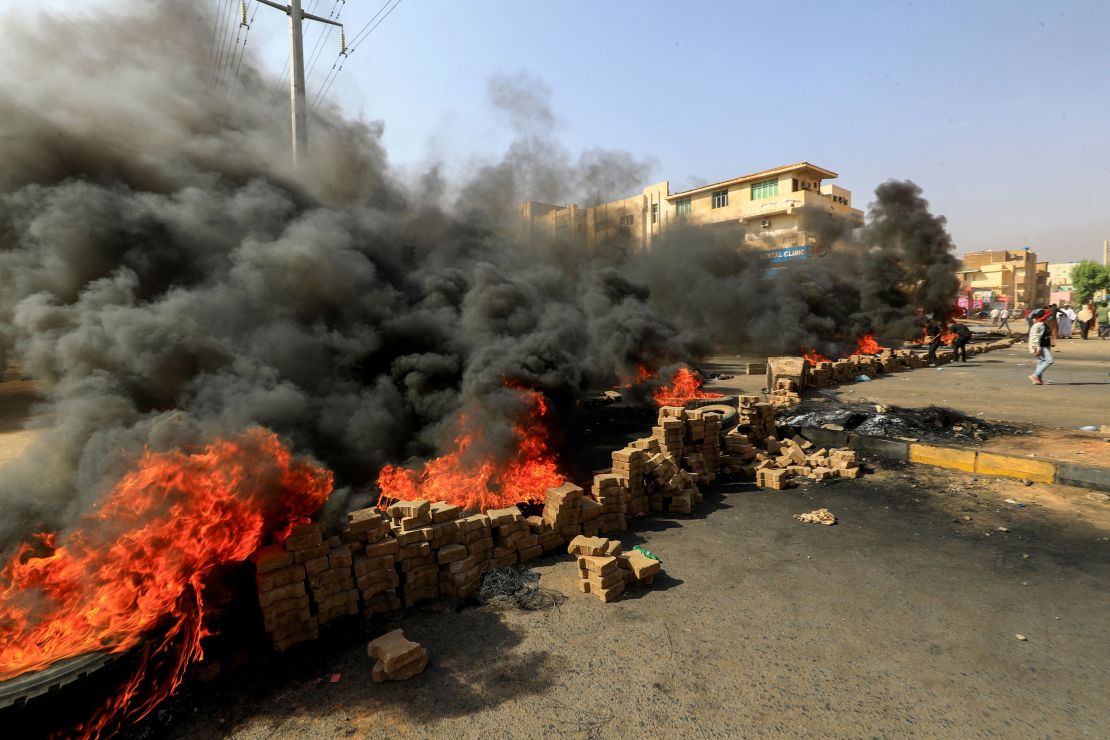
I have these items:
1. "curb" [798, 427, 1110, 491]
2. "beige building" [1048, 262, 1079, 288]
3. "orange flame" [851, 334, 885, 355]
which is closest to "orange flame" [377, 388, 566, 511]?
"curb" [798, 427, 1110, 491]

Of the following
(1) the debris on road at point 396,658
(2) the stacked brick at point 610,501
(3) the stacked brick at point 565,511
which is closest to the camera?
(1) the debris on road at point 396,658

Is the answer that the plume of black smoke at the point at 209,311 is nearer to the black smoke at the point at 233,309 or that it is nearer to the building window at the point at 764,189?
the black smoke at the point at 233,309

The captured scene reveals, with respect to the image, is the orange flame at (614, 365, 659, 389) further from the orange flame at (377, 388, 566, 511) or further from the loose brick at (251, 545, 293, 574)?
the loose brick at (251, 545, 293, 574)

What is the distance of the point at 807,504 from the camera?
22.4ft

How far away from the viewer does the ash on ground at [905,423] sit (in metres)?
8.62

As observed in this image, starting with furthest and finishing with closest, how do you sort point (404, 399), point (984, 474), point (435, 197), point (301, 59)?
point (435, 197) < point (301, 59) < point (404, 399) < point (984, 474)

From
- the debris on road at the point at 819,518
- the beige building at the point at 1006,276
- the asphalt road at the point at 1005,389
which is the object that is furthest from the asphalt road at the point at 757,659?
the beige building at the point at 1006,276

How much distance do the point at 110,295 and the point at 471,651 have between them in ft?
26.7

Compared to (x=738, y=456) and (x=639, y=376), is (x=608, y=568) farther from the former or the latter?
(x=639, y=376)

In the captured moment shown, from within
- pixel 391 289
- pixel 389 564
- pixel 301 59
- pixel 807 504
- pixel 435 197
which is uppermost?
pixel 301 59

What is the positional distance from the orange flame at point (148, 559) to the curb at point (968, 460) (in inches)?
333

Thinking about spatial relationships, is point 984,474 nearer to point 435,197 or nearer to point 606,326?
point 606,326

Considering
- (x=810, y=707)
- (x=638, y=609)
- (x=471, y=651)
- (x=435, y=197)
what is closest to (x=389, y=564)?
(x=471, y=651)

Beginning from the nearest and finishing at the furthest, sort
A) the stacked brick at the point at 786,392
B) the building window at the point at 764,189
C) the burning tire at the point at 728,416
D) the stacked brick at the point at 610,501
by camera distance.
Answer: the stacked brick at the point at 610,501, the burning tire at the point at 728,416, the stacked brick at the point at 786,392, the building window at the point at 764,189
